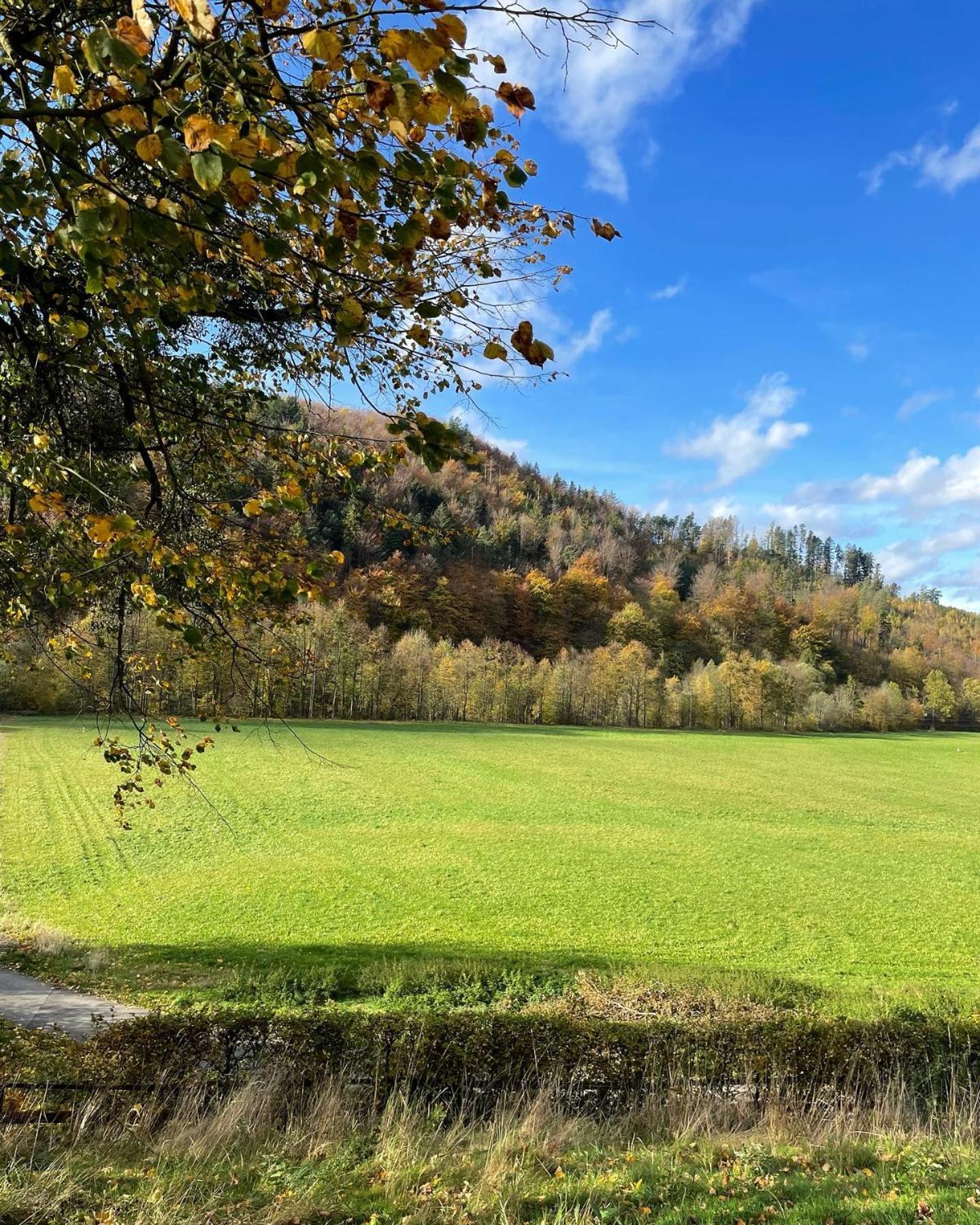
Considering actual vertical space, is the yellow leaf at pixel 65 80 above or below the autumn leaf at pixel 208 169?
above

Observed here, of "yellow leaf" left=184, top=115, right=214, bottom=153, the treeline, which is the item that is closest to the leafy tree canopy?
"yellow leaf" left=184, top=115, right=214, bottom=153

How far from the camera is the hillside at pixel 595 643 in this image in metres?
73.6

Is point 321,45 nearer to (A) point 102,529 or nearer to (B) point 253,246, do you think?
(B) point 253,246

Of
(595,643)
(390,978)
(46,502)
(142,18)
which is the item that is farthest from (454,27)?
(595,643)

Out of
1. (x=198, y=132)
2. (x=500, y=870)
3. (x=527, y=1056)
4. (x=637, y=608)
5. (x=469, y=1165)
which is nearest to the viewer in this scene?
(x=198, y=132)

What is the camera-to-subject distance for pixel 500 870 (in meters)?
22.9

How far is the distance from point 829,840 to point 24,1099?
102 ft

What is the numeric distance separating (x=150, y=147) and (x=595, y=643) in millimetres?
124969

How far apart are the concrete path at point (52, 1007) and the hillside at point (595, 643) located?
5787 mm

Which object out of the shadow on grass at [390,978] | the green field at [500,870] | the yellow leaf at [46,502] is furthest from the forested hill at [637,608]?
the yellow leaf at [46,502]

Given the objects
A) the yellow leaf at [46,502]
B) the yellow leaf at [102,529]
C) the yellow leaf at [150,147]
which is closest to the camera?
the yellow leaf at [150,147]

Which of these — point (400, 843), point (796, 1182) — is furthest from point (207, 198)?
point (400, 843)

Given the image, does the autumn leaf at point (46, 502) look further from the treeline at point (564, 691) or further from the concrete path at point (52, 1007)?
the treeline at point (564, 691)

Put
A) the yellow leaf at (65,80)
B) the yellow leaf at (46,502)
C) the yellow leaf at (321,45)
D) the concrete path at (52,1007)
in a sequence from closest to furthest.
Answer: the yellow leaf at (321,45), the yellow leaf at (65,80), the yellow leaf at (46,502), the concrete path at (52,1007)
